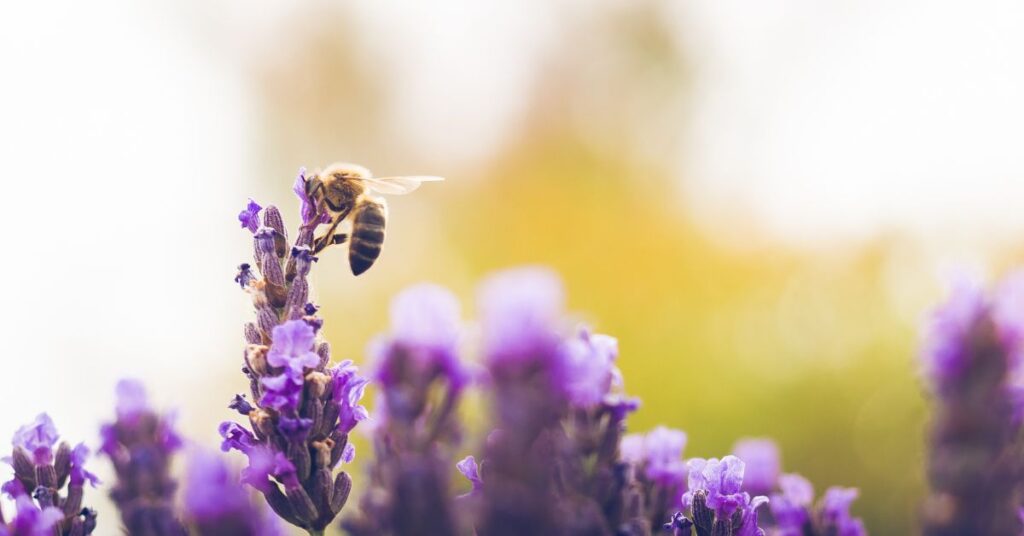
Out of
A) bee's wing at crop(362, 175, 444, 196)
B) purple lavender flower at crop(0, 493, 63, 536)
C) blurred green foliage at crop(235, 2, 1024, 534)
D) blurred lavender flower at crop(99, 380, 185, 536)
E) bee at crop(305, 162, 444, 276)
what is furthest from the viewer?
blurred green foliage at crop(235, 2, 1024, 534)

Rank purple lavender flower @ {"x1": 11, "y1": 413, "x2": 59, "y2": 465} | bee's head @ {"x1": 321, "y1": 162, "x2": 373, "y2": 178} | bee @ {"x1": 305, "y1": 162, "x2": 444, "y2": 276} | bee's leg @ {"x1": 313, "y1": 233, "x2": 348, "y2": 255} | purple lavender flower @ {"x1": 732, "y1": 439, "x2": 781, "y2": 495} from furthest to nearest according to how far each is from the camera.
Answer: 1. bee's head @ {"x1": 321, "y1": 162, "x2": 373, "y2": 178}
2. bee @ {"x1": 305, "y1": 162, "x2": 444, "y2": 276}
3. bee's leg @ {"x1": 313, "y1": 233, "x2": 348, "y2": 255}
4. purple lavender flower @ {"x1": 732, "y1": 439, "x2": 781, "y2": 495}
5. purple lavender flower @ {"x1": 11, "y1": 413, "x2": 59, "y2": 465}

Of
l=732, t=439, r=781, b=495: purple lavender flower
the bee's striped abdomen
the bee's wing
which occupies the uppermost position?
the bee's wing

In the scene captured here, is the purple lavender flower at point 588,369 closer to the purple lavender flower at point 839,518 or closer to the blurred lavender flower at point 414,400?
the blurred lavender flower at point 414,400

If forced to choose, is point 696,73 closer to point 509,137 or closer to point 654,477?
point 509,137

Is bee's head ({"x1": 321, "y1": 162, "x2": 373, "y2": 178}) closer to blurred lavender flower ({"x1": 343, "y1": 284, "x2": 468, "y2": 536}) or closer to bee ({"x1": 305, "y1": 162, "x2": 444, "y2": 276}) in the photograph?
bee ({"x1": 305, "y1": 162, "x2": 444, "y2": 276})

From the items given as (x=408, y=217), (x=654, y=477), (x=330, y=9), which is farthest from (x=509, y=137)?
(x=654, y=477)

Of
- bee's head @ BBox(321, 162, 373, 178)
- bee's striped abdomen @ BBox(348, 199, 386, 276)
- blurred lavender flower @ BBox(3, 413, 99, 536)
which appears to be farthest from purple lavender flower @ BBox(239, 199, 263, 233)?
bee's head @ BBox(321, 162, 373, 178)

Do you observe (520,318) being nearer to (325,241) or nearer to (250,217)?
(250,217)
